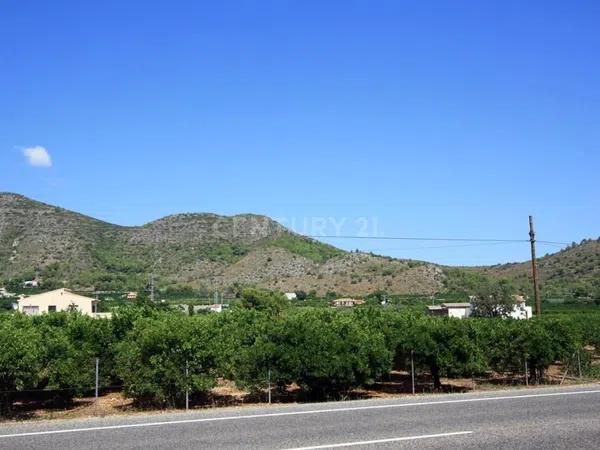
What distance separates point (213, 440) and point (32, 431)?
144 inches

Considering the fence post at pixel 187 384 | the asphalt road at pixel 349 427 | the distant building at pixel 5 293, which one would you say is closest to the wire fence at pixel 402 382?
the fence post at pixel 187 384

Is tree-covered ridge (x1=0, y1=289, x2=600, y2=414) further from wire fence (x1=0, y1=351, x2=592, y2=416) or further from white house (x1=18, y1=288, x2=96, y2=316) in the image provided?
white house (x1=18, y1=288, x2=96, y2=316)

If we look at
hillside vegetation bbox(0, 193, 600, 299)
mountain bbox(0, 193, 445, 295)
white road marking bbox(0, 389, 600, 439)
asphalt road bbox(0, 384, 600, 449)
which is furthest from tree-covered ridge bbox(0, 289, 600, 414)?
mountain bbox(0, 193, 445, 295)

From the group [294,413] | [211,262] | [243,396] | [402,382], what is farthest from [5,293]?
[294,413]

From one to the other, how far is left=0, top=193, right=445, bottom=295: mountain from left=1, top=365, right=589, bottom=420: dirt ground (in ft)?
219

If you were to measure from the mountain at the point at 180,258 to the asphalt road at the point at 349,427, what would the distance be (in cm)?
7365

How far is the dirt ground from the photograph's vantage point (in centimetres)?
1589

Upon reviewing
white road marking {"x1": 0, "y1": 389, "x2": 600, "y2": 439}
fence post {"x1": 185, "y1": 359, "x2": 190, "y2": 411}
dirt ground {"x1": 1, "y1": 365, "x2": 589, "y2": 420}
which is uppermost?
fence post {"x1": 185, "y1": 359, "x2": 190, "y2": 411}

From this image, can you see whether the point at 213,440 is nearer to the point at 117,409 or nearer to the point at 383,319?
the point at 117,409

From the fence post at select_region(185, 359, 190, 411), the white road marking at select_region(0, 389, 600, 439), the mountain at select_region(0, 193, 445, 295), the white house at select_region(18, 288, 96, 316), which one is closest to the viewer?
the white road marking at select_region(0, 389, 600, 439)

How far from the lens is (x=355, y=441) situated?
10.1 m

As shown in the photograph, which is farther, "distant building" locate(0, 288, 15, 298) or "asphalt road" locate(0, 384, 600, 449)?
"distant building" locate(0, 288, 15, 298)

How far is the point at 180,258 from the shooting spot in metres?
98.9

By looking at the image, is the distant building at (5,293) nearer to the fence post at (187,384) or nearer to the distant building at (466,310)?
the distant building at (466,310)
